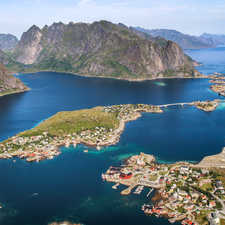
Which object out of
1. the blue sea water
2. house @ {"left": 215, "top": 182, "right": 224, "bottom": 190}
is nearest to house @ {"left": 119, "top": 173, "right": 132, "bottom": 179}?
the blue sea water

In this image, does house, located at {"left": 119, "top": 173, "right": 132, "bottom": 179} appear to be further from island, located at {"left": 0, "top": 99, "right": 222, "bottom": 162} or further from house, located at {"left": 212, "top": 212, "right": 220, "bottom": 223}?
house, located at {"left": 212, "top": 212, "right": 220, "bottom": 223}

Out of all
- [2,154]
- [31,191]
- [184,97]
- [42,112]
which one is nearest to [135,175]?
[31,191]

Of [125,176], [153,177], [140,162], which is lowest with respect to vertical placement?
[153,177]

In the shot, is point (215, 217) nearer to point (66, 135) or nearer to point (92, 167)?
point (92, 167)

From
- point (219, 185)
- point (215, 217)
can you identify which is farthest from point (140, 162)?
point (215, 217)

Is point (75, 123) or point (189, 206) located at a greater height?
point (75, 123)

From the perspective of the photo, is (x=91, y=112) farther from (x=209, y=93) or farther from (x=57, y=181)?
(x=209, y=93)
